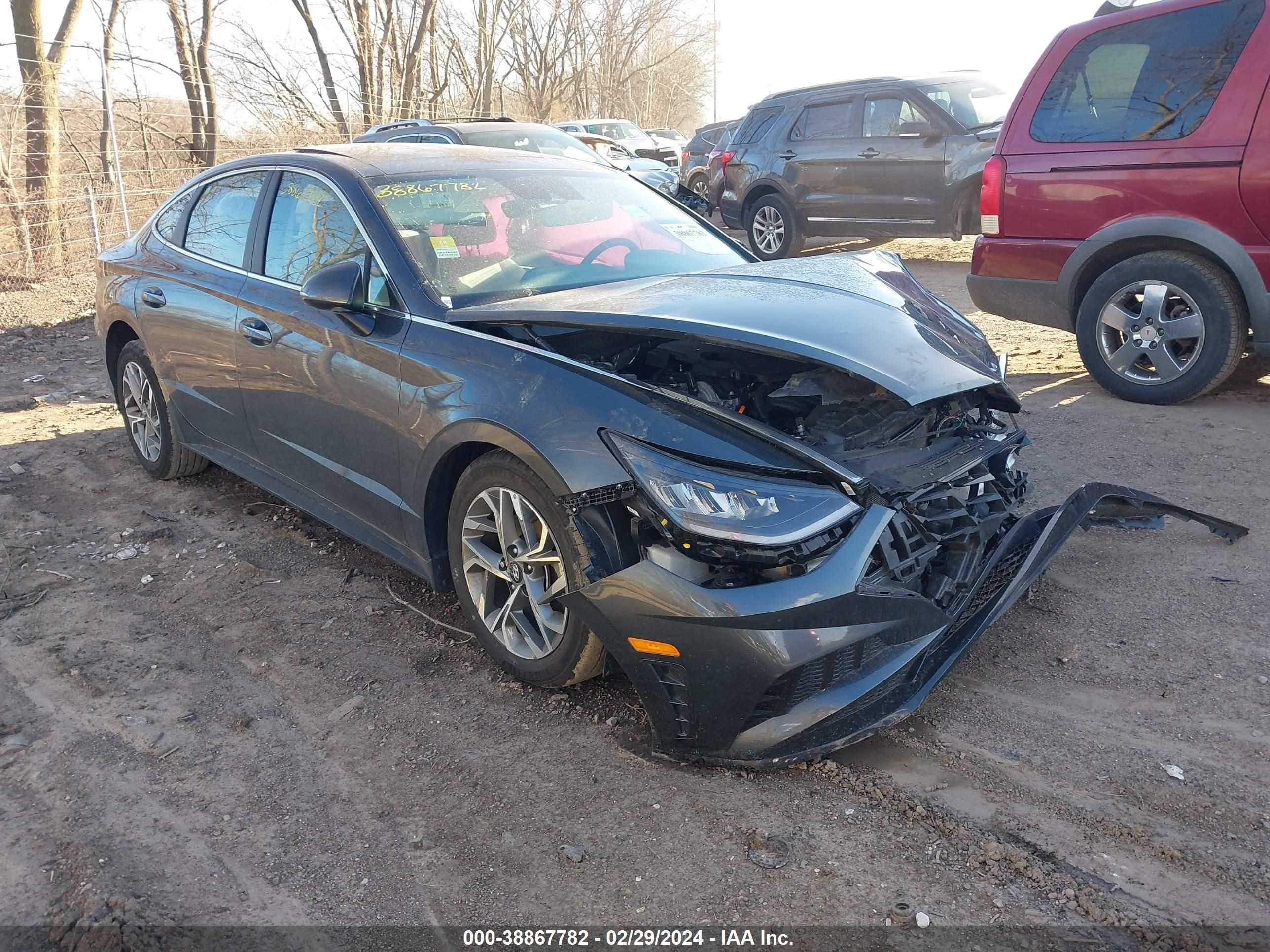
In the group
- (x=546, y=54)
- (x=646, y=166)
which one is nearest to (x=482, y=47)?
(x=546, y=54)

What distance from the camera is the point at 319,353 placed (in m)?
3.79

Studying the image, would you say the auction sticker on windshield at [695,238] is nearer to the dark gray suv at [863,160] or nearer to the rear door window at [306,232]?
the rear door window at [306,232]

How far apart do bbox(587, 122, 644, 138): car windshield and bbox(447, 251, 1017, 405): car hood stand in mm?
19750

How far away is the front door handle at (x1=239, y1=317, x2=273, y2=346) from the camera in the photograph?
13.3ft

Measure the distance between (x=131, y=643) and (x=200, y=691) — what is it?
566mm

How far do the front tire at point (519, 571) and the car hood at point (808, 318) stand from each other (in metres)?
0.56

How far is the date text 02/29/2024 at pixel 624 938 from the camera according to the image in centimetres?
222

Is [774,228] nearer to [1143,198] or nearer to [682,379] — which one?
A: [1143,198]

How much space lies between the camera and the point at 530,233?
396cm

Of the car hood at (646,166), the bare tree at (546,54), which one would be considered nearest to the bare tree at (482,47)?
the bare tree at (546,54)

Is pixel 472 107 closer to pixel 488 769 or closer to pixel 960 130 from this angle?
pixel 960 130

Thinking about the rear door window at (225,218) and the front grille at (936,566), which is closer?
the front grille at (936,566)

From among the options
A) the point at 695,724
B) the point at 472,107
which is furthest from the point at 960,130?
the point at 472,107

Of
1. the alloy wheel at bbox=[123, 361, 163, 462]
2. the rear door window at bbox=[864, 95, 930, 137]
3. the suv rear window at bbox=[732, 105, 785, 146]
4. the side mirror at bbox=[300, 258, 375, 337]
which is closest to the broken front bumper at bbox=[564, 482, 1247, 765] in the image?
the side mirror at bbox=[300, 258, 375, 337]
